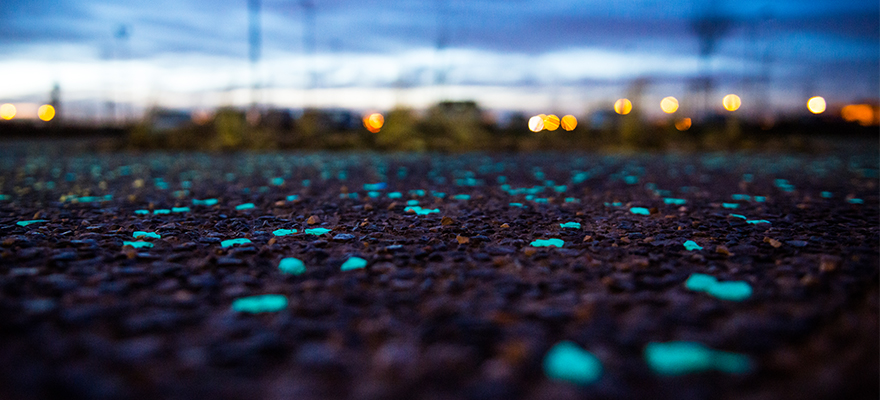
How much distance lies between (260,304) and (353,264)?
2.08ft

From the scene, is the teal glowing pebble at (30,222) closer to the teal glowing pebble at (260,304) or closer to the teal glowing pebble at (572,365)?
the teal glowing pebble at (260,304)

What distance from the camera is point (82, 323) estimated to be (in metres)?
1.74

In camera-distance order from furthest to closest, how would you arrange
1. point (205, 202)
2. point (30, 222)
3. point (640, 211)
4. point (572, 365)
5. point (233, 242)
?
point (205, 202), point (640, 211), point (30, 222), point (233, 242), point (572, 365)

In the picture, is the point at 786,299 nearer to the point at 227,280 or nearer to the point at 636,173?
the point at 227,280

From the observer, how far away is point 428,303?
198 cm

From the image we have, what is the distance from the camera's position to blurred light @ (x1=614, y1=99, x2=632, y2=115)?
14.8 m

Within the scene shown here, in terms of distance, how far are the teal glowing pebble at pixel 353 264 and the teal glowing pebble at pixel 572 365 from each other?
1.21 metres

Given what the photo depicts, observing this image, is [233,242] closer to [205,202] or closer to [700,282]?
Result: [205,202]

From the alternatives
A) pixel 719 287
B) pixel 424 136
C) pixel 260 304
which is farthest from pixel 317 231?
pixel 424 136

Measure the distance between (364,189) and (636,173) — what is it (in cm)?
485

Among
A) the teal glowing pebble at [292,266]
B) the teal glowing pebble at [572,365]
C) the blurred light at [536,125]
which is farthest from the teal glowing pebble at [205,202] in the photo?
the blurred light at [536,125]

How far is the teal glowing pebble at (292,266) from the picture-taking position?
2404 millimetres

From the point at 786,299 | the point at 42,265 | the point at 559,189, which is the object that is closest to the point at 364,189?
the point at 559,189

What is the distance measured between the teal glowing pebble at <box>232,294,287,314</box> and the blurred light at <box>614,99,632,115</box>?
47.6 ft
